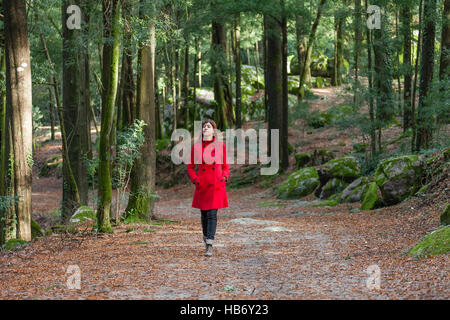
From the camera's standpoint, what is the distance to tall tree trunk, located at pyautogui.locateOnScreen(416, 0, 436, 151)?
13672 millimetres

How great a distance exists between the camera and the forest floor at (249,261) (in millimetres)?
5180

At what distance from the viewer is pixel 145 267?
649 cm

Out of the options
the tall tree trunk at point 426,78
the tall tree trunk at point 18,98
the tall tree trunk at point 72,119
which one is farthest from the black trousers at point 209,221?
the tall tree trunk at point 426,78

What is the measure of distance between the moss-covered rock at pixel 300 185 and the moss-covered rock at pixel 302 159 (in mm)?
2635

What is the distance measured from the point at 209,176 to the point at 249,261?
1396 millimetres

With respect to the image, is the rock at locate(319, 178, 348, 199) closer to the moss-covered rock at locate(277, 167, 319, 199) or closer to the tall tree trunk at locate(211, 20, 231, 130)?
the moss-covered rock at locate(277, 167, 319, 199)

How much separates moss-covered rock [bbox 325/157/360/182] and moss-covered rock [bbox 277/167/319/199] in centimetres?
115

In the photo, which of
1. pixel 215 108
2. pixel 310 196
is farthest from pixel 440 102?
pixel 215 108

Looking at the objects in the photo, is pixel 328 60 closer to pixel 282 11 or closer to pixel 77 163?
pixel 282 11

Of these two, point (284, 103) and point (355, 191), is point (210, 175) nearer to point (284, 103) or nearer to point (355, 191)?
point (355, 191)

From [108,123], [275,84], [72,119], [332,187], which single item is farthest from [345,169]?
[108,123]

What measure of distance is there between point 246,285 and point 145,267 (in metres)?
1.66

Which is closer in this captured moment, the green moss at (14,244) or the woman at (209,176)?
the woman at (209,176)

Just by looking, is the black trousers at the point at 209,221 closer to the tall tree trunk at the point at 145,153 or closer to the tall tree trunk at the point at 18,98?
the tall tree trunk at the point at 145,153
